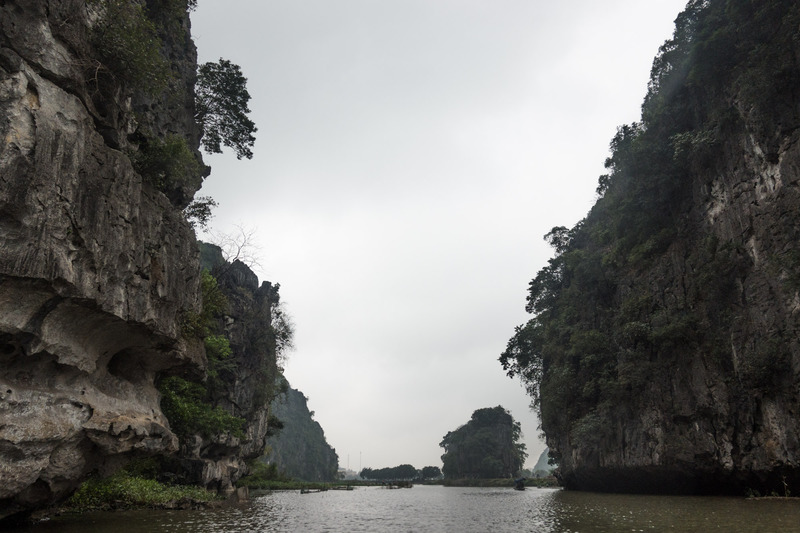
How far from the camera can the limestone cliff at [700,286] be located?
842 inches

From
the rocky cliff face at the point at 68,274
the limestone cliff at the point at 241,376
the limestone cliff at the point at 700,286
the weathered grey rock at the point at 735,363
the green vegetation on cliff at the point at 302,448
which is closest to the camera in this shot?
the rocky cliff face at the point at 68,274

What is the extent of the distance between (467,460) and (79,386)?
98.5 m

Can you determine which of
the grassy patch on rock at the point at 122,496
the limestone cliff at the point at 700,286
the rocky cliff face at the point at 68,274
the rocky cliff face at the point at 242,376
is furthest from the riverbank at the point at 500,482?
the rocky cliff face at the point at 68,274

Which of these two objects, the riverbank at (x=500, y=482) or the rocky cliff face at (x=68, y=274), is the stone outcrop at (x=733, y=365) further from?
the riverbank at (x=500, y=482)

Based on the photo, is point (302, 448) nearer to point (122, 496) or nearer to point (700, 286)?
point (122, 496)

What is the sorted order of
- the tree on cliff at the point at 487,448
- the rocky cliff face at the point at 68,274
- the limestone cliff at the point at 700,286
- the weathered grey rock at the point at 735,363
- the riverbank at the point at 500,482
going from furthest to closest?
the tree on cliff at the point at 487,448 → the riverbank at the point at 500,482 → the limestone cliff at the point at 700,286 → the weathered grey rock at the point at 735,363 → the rocky cliff face at the point at 68,274

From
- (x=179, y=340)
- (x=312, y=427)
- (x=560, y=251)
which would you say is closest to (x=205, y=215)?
(x=179, y=340)

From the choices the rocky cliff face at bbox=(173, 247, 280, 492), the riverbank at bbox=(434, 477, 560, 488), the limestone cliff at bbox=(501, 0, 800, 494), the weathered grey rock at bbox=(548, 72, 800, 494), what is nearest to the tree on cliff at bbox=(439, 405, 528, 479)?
the riverbank at bbox=(434, 477, 560, 488)

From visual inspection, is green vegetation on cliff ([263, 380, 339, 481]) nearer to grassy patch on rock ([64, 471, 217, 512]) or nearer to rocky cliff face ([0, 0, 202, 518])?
grassy patch on rock ([64, 471, 217, 512])

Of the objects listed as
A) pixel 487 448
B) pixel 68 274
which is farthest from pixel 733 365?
pixel 487 448

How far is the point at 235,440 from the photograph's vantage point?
3791 centimetres

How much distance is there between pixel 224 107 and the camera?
92.6 feet

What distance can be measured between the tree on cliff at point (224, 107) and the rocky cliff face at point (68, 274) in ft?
41.5

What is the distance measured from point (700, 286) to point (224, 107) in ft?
100
